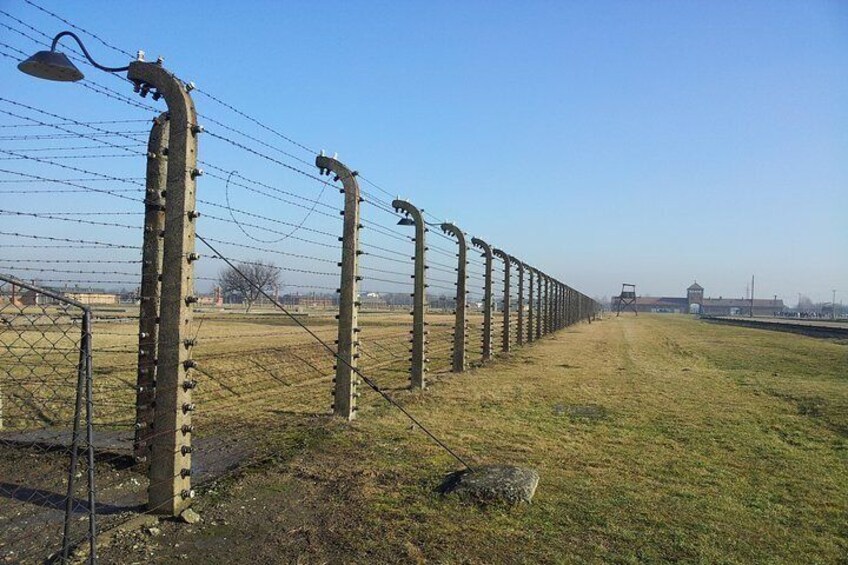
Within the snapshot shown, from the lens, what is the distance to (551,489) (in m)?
5.18

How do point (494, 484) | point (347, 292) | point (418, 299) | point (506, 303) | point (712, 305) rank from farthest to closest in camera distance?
1. point (712, 305)
2. point (506, 303)
3. point (418, 299)
4. point (347, 292)
5. point (494, 484)

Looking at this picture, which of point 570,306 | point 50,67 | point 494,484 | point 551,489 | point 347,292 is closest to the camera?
point 50,67

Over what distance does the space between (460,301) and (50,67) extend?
9887mm

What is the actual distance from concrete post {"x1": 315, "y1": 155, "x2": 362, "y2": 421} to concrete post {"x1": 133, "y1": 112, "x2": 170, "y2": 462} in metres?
2.62

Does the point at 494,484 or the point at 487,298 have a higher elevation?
the point at 487,298

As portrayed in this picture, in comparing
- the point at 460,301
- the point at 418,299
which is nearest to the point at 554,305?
the point at 460,301

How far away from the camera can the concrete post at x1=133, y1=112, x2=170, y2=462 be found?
5.29m

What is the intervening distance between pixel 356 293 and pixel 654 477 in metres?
3.95

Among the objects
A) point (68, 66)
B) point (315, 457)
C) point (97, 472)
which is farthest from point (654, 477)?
point (68, 66)

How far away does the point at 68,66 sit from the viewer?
13.6 feet

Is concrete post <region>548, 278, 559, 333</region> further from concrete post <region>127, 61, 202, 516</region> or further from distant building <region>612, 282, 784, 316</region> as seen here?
distant building <region>612, 282, 784, 316</region>

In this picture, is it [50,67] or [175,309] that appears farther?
[175,309]

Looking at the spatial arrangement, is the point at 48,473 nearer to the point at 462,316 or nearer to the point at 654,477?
the point at 654,477

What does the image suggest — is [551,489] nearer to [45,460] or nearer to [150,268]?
[150,268]
